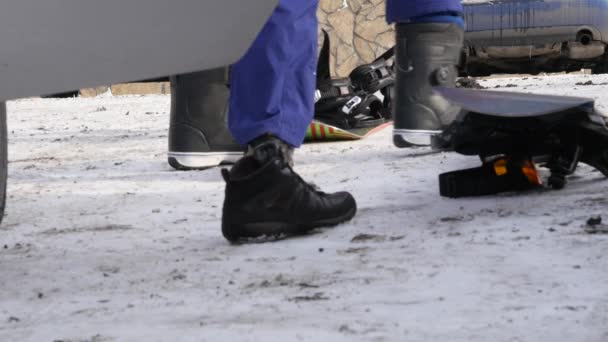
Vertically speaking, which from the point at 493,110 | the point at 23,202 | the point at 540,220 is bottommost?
the point at 23,202

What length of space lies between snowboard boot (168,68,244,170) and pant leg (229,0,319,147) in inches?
48.7

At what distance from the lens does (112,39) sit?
1114 mm

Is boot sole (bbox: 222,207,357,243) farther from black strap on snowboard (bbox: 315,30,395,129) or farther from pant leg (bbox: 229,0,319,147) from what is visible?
black strap on snowboard (bbox: 315,30,395,129)

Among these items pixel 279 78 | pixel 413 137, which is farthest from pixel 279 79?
pixel 413 137

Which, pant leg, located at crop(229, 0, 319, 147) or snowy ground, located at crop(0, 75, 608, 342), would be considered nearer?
snowy ground, located at crop(0, 75, 608, 342)

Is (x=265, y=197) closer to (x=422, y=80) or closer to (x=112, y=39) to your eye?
(x=112, y=39)

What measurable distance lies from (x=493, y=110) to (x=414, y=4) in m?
0.94

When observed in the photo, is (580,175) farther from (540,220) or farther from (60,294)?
(60,294)

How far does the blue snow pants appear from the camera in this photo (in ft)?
5.85

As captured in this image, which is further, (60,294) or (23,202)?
(23,202)

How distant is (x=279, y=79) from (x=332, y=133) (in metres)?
1.93

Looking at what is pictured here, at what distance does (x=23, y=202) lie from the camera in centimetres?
260

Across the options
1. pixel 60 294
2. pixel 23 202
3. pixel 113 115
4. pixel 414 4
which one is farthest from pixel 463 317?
pixel 113 115

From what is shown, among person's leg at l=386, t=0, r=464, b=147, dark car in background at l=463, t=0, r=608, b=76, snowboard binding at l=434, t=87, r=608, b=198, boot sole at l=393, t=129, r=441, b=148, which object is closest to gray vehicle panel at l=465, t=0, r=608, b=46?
dark car in background at l=463, t=0, r=608, b=76
